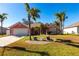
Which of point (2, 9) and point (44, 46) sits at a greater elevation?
point (2, 9)

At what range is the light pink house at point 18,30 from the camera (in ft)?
40.8

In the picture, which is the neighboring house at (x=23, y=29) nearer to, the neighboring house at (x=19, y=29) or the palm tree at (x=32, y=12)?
the neighboring house at (x=19, y=29)

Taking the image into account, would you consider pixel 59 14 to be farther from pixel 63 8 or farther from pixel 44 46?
pixel 44 46

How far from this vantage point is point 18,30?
1345 centimetres

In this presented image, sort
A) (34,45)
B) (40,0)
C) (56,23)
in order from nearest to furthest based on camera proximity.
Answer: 1. (40,0)
2. (34,45)
3. (56,23)

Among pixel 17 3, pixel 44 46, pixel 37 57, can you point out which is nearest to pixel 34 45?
pixel 44 46

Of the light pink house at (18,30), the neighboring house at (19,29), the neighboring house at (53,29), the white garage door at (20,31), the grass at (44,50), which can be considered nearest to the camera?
the grass at (44,50)

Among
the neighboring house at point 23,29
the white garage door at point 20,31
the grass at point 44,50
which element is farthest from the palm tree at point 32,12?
the grass at point 44,50

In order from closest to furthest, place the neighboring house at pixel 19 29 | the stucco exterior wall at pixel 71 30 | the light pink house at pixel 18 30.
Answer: the neighboring house at pixel 19 29 < the light pink house at pixel 18 30 < the stucco exterior wall at pixel 71 30

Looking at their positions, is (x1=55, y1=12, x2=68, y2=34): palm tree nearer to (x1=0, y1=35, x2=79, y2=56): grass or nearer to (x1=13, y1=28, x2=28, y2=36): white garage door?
(x1=0, y1=35, x2=79, y2=56): grass

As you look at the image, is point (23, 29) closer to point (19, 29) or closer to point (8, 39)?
point (19, 29)

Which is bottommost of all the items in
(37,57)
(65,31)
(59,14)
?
(37,57)

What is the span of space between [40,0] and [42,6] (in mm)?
552

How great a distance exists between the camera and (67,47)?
10.6 meters
